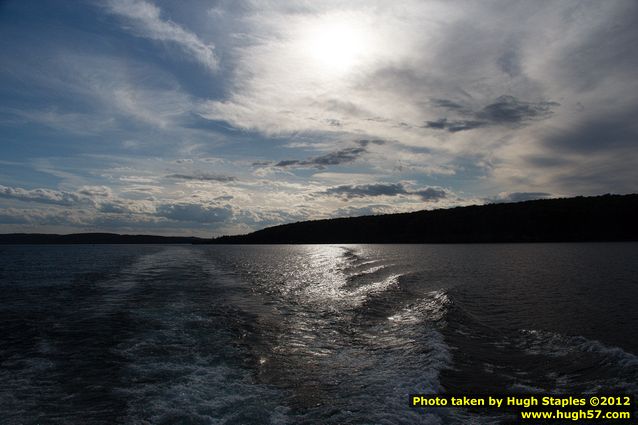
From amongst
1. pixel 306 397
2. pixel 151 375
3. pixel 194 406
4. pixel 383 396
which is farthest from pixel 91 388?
pixel 383 396

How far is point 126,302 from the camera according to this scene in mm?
26344

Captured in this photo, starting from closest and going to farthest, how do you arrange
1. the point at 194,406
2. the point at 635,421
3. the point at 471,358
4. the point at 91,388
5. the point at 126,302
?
the point at 635,421
the point at 194,406
the point at 91,388
the point at 471,358
the point at 126,302

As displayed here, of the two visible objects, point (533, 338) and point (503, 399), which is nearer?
point (503, 399)

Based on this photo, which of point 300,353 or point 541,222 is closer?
point 300,353

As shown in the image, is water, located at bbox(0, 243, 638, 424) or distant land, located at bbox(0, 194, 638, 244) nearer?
water, located at bbox(0, 243, 638, 424)

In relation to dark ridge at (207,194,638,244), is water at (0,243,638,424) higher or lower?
lower

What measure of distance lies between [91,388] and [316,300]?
56.6 feet

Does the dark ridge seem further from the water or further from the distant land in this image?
the water

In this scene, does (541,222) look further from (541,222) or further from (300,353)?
(300,353)

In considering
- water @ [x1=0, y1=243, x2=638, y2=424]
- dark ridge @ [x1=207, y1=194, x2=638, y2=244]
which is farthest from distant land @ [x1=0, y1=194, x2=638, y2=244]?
water @ [x1=0, y1=243, x2=638, y2=424]

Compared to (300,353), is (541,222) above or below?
above

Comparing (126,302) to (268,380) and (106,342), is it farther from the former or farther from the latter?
(268,380)

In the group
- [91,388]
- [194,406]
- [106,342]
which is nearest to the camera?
[194,406]

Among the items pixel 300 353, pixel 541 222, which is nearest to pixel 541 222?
pixel 541 222
